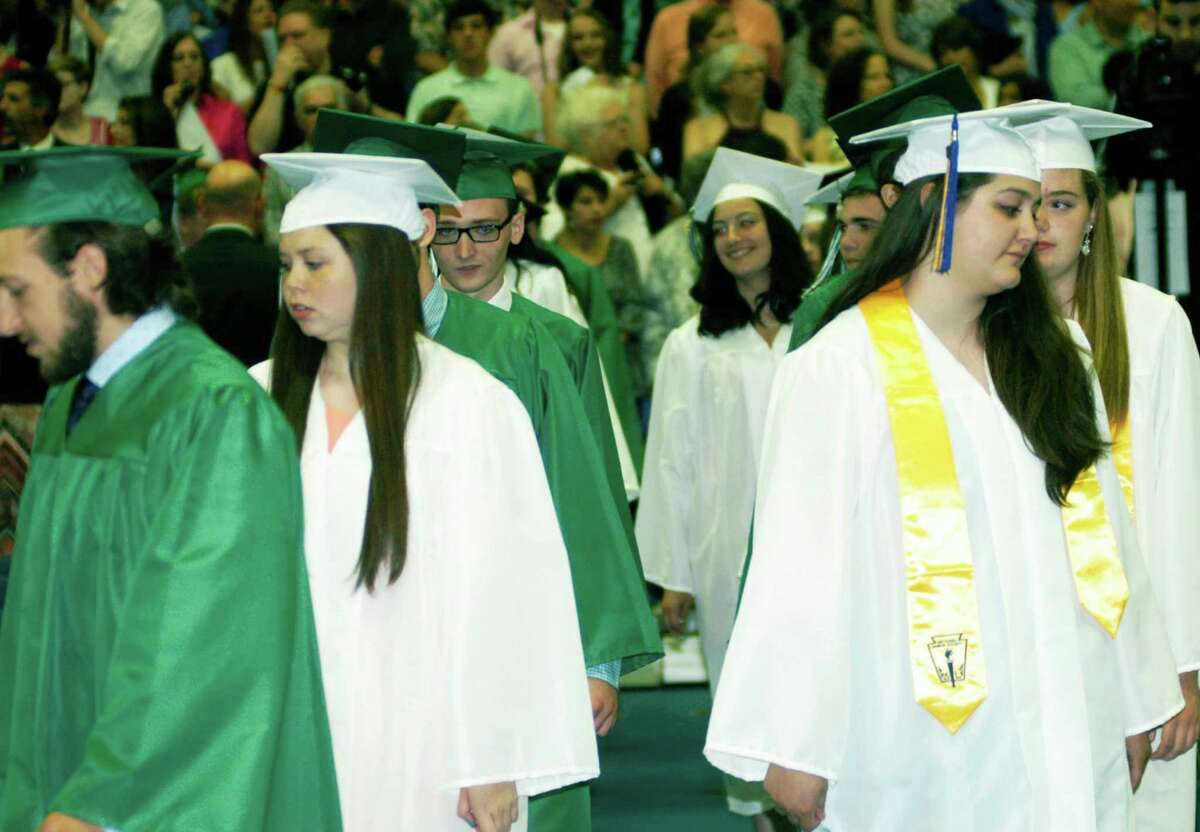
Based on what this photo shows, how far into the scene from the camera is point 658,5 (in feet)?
36.4

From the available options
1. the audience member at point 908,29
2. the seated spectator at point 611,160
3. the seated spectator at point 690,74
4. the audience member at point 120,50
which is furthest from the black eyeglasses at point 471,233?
the audience member at point 120,50

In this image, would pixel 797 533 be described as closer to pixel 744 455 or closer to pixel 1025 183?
pixel 1025 183

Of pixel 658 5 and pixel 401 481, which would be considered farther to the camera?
pixel 658 5

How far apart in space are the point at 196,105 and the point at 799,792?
7411 millimetres

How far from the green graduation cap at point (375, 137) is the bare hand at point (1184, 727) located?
198cm

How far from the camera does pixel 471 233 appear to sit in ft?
17.2

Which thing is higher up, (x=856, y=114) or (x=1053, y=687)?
(x=856, y=114)

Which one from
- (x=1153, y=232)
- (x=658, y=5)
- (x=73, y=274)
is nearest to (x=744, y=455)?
(x=1153, y=232)

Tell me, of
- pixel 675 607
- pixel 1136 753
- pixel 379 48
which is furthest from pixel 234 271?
pixel 379 48

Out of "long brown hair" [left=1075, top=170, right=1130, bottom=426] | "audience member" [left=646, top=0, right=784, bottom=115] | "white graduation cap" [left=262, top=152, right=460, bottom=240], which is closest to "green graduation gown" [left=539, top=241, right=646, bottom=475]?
"audience member" [left=646, top=0, right=784, bottom=115]

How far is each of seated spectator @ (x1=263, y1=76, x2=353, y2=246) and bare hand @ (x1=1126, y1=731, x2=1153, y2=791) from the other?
6.21m

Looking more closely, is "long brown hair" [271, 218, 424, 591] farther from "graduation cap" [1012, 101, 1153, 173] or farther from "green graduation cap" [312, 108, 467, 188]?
"graduation cap" [1012, 101, 1153, 173]

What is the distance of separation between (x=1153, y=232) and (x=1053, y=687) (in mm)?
3385

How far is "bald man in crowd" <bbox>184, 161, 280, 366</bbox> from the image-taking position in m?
6.31
